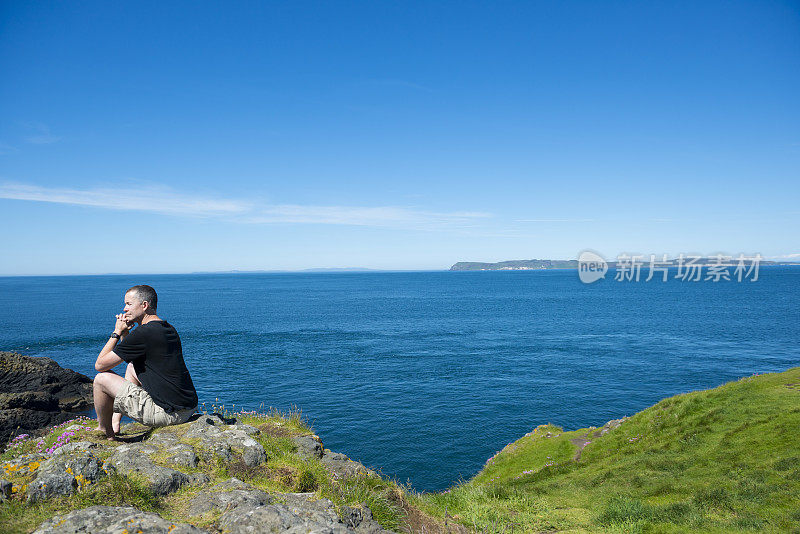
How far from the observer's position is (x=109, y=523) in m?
5.23

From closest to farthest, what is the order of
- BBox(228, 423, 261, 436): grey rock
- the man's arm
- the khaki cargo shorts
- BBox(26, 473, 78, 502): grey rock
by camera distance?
BBox(26, 473, 78, 502): grey rock → the man's arm → the khaki cargo shorts → BBox(228, 423, 261, 436): grey rock

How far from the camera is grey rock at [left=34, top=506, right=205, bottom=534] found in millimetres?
5059

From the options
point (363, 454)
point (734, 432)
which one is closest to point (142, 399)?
point (734, 432)

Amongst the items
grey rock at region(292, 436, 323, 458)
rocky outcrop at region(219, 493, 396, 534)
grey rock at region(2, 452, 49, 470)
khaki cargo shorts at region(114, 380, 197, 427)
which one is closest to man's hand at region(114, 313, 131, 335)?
khaki cargo shorts at region(114, 380, 197, 427)

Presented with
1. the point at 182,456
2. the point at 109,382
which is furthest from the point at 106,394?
the point at 182,456

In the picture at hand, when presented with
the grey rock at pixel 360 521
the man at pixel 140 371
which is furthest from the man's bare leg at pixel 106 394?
the grey rock at pixel 360 521

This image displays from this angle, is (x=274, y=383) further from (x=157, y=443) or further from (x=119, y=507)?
(x=119, y=507)

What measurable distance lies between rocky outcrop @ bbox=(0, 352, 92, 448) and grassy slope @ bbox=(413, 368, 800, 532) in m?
31.9

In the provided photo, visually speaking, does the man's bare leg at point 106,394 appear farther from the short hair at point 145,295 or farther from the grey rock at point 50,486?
the grey rock at point 50,486

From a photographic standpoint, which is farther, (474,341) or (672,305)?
(672,305)

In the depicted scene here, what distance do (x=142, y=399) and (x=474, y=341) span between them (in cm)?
6958

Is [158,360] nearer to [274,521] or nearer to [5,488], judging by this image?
[5,488]

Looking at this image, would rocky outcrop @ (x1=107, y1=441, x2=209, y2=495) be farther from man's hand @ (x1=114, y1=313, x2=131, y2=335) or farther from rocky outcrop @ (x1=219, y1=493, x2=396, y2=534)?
man's hand @ (x1=114, y1=313, x2=131, y2=335)

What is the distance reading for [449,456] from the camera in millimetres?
32906
